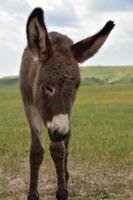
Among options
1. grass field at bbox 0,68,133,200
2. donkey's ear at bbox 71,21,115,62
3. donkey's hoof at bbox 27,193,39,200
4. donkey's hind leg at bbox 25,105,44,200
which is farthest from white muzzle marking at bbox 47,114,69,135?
→ grass field at bbox 0,68,133,200

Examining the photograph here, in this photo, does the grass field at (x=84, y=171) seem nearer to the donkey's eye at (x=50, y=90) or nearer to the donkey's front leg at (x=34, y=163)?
the donkey's front leg at (x=34, y=163)

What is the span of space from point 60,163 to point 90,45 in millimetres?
2464

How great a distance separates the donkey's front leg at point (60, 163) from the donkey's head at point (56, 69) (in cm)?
160

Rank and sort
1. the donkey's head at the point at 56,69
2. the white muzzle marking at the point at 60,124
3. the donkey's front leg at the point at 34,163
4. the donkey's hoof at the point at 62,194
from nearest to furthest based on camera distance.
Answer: the white muzzle marking at the point at 60,124 < the donkey's head at the point at 56,69 < the donkey's front leg at the point at 34,163 < the donkey's hoof at the point at 62,194

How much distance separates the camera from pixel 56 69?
7.17 meters

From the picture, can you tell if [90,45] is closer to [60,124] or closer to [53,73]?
[53,73]

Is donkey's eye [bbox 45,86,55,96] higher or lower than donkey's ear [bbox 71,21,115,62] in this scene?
lower

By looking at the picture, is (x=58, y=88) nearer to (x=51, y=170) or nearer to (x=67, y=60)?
(x=67, y=60)

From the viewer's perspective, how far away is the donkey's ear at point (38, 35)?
22.8 feet

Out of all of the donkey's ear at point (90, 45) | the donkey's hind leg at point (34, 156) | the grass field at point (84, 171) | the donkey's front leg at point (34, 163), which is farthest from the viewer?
the grass field at point (84, 171)

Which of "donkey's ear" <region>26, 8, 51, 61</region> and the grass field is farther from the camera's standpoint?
the grass field

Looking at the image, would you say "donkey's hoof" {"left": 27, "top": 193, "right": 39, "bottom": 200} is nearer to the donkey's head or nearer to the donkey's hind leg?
the donkey's hind leg

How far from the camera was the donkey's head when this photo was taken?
6945 millimetres

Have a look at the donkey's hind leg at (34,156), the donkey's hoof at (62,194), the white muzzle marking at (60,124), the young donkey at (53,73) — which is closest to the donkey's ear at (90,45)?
the young donkey at (53,73)
